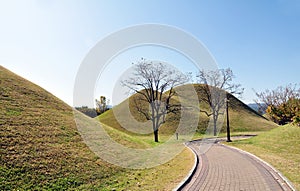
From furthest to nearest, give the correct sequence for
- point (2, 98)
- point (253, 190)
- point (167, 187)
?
point (2, 98), point (167, 187), point (253, 190)

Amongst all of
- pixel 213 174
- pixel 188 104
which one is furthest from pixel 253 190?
pixel 188 104

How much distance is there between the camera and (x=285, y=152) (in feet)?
63.5

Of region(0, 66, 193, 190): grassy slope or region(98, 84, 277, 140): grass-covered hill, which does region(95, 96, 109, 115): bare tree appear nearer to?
region(98, 84, 277, 140): grass-covered hill

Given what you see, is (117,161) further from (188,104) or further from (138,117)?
(188,104)

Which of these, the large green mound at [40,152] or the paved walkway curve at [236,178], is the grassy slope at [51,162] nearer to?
the large green mound at [40,152]

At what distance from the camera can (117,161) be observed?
15.5 metres

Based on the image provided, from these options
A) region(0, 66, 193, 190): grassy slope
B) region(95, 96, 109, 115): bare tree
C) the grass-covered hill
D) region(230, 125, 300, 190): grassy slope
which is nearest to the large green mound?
region(0, 66, 193, 190): grassy slope

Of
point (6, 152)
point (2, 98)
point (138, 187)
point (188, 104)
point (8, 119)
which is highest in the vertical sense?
point (188, 104)

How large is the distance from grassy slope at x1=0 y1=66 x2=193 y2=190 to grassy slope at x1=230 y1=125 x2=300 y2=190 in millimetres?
5274

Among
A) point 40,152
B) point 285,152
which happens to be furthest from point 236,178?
point 285,152

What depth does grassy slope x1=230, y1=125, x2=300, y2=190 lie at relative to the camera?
40.6 feet

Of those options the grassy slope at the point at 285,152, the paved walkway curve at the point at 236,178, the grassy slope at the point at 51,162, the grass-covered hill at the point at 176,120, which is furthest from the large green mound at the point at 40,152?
the grass-covered hill at the point at 176,120

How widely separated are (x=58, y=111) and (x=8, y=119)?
6925 mm

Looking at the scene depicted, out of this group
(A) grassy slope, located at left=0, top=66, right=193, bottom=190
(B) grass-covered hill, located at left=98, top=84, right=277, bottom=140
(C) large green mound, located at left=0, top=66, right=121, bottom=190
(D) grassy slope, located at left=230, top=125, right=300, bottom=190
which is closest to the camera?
(C) large green mound, located at left=0, top=66, right=121, bottom=190
